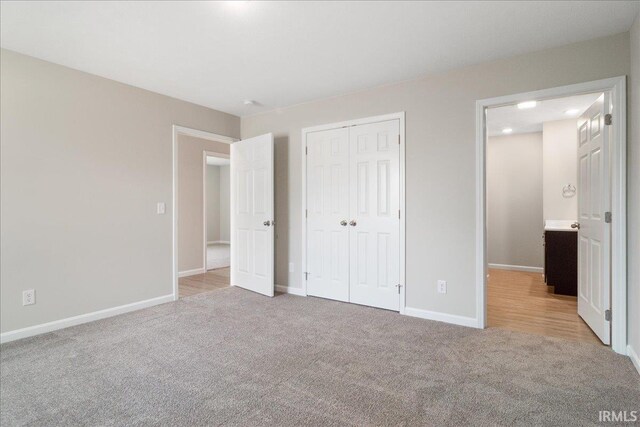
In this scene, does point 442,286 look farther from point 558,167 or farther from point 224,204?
point 224,204

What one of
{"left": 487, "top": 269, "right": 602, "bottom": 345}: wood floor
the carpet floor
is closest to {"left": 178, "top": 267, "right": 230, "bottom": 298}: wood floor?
the carpet floor

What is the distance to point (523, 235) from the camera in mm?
5949

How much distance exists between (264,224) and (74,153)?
209 cm

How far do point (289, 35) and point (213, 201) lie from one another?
8327 mm

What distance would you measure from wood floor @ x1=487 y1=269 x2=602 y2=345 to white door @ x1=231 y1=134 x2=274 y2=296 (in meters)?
2.66

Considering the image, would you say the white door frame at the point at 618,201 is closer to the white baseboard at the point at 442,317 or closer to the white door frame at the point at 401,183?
the white baseboard at the point at 442,317

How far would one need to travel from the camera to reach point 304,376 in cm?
216

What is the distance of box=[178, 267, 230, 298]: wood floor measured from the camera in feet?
14.7

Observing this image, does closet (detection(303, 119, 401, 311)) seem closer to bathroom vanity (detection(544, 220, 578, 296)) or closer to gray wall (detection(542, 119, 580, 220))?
bathroom vanity (detection(544, 220, 578, 296))

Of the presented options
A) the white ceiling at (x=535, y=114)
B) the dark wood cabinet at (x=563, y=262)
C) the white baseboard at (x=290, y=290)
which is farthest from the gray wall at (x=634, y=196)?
the white baseboard at (x=290, y=290)

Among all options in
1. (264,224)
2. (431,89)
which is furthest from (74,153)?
(431,89)

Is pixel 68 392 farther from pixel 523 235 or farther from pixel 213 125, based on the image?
pixel 523 235

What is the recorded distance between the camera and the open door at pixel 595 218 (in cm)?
262

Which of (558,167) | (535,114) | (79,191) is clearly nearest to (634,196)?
(535,114)
